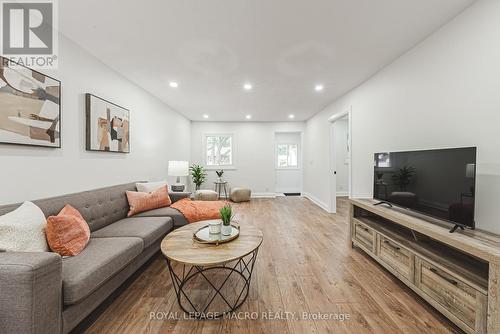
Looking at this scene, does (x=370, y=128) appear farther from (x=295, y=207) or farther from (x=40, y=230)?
(x=40, y=230)

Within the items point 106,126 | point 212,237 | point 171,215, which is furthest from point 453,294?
point 106,126

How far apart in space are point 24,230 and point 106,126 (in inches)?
65.7

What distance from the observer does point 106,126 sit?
103 inches

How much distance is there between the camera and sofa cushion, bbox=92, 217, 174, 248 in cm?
197

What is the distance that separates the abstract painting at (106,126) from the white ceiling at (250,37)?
585 mm

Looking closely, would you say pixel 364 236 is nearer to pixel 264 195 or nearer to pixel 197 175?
pixel 264 195

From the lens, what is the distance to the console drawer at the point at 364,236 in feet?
7.42

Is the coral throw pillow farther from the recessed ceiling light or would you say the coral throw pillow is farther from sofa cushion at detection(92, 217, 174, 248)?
the recessed ceiling light

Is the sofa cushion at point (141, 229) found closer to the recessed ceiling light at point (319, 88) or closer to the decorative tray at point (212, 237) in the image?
the decorative tray at point (212, 237)

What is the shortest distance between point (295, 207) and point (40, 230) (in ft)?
15.1

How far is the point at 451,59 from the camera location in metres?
1.82

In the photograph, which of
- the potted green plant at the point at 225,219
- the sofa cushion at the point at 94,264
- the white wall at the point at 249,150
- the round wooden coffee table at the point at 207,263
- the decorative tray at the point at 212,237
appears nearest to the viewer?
the sofa cushion at the point at 94,264

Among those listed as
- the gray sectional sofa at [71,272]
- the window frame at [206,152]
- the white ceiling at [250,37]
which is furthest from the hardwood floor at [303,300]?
the window frame at [206,152]

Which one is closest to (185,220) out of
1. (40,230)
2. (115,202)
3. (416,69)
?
(115,202)
